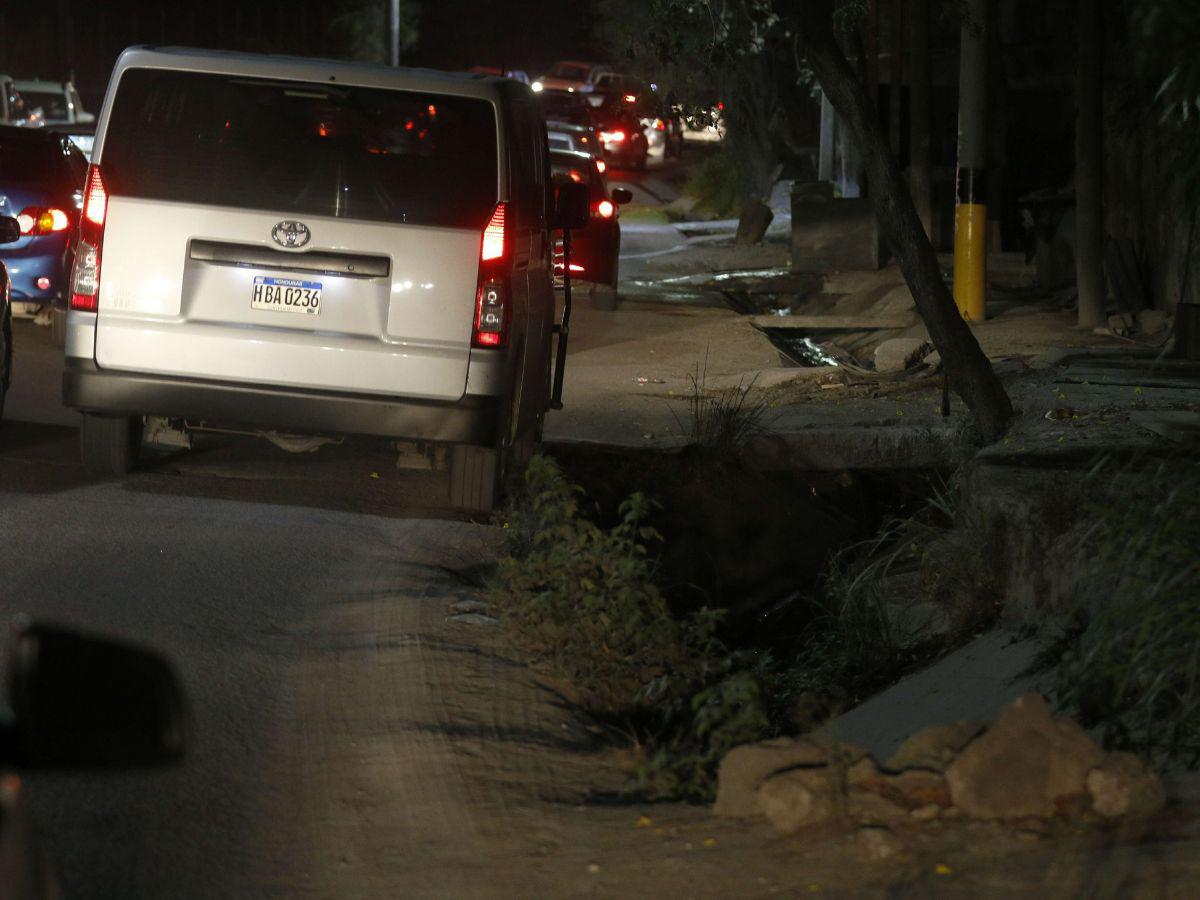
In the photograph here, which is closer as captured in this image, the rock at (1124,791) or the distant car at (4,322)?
the rock at (1124,791)

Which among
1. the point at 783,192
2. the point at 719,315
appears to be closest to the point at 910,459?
the point at 719,315

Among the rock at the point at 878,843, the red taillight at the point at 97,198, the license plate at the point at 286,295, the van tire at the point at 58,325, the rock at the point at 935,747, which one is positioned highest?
the red taillight at the point at 97,198

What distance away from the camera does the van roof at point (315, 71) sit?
8484mm

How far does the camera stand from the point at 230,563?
315 inches

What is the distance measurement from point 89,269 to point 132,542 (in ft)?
4.48

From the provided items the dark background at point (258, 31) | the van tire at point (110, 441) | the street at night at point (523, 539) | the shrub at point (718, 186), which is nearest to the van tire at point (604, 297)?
the street at night at point (523, 539)

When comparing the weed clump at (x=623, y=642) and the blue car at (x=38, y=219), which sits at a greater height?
the blue car at (x=38, y=219)

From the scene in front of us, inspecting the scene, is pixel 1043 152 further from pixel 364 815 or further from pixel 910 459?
pixel 364 815

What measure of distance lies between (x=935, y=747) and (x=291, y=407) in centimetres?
446

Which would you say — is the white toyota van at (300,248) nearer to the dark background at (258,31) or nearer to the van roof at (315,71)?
the van roof at (315,71)

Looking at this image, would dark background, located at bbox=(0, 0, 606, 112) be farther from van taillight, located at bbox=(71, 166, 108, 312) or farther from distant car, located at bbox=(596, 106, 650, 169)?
van taillight, located at bbox=(71, 166, 108, 312)

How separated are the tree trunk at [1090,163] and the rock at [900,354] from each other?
2.10m

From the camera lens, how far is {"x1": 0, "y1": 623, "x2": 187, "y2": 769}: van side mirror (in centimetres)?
231

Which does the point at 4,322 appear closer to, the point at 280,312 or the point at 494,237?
the point at 280,312
